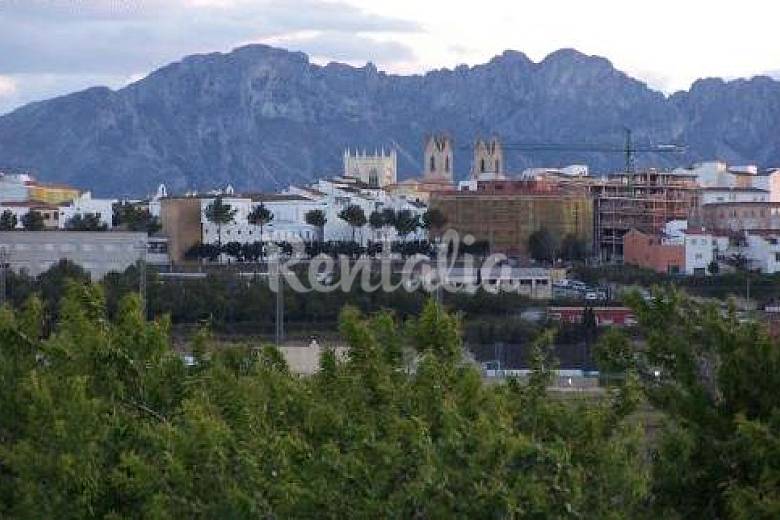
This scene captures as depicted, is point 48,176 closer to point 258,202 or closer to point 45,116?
point 45,116

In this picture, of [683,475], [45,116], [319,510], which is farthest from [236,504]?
[45,116]

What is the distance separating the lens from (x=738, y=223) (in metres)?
59.1

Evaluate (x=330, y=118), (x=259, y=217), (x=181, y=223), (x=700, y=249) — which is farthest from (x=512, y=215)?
(x=330, y=118)

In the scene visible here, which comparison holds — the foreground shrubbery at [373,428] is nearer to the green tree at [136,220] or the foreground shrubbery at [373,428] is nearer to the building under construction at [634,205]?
the green tree at [136,220]

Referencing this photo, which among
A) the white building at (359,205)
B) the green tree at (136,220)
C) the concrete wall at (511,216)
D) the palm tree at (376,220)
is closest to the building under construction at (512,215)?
the concrete wall at (511,216)

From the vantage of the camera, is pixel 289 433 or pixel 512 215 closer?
pixel 289 433

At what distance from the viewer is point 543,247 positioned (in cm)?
5359

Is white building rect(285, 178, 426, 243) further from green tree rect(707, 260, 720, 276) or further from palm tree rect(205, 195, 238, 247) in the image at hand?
green tree rect(707, 260, 720, 276)

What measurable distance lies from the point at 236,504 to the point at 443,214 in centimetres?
4644

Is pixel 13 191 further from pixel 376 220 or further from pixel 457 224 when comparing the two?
pixel 457 224

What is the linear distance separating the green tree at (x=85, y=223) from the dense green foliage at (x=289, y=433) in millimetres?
35985

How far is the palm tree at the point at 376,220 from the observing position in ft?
175

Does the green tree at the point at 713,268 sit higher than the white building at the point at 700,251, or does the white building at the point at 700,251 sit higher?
the white building at the point at 700,251

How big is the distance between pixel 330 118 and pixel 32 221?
106 metres
